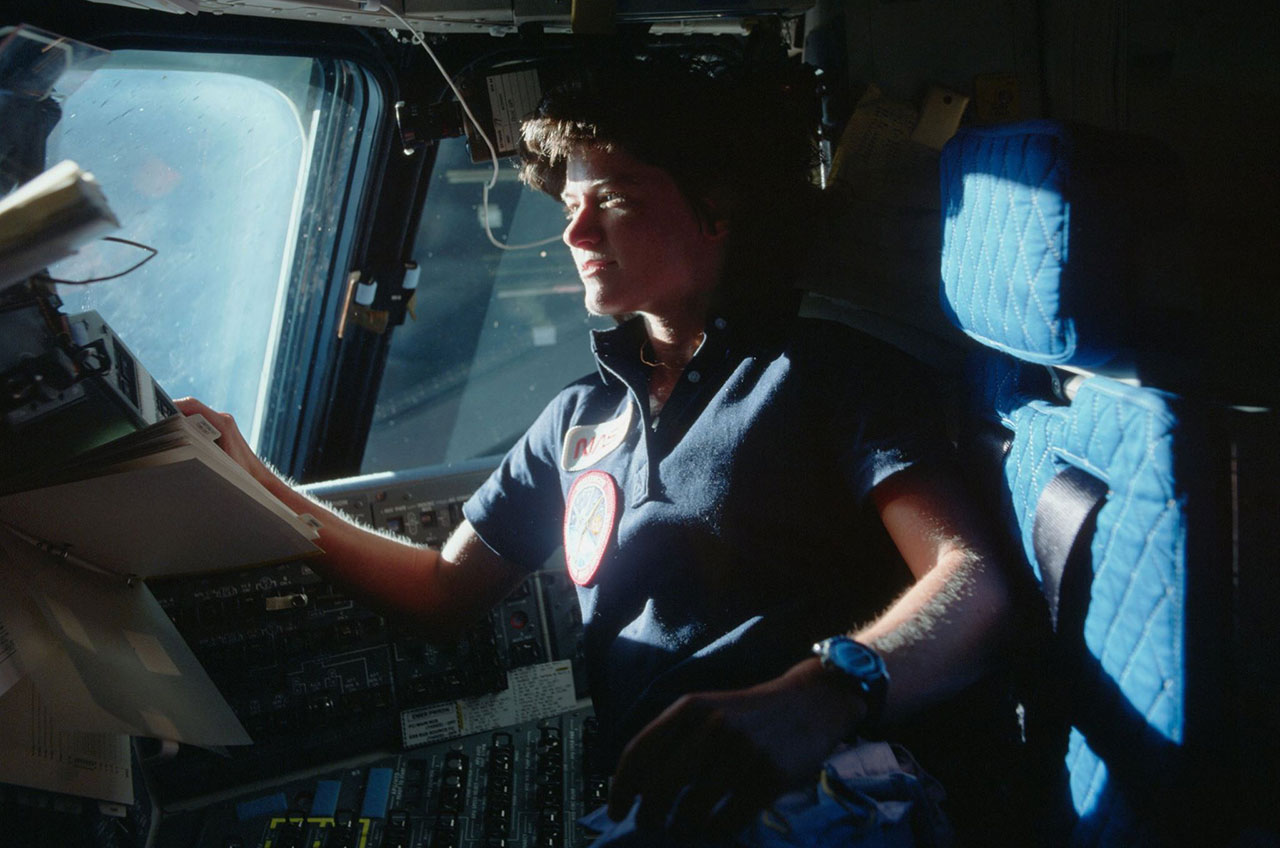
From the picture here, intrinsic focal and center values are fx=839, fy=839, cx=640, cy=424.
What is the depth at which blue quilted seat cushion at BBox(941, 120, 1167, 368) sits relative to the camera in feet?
3.25

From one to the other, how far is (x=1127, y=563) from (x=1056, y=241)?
15.2 inches

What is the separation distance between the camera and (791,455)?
137 centimetres

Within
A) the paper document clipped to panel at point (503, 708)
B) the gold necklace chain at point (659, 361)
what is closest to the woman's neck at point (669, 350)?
the gold necklace chain at point (659, 361)

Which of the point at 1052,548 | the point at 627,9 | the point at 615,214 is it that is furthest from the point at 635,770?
the point at 627,9

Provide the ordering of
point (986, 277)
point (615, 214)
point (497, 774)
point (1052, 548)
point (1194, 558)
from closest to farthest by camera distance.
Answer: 1. point (1194, 558)
2. point (1052, 548)
3. point (986, 277)
4. point (615, 214)
5. point (497, 774)

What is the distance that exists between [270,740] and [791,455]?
1.30 metres

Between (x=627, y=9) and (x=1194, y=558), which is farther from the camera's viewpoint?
(x=627, y=9)

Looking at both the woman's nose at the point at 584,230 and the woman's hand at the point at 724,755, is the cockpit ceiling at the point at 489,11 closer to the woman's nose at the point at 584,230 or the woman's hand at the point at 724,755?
the woman's nose at the point at 584,230

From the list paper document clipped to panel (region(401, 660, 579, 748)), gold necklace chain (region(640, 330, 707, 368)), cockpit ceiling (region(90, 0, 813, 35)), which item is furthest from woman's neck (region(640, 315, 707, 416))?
paper document clipped to panel (region(401, 660, 579, 748))

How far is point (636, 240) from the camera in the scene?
1.59 m

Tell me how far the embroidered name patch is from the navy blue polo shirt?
7 cm

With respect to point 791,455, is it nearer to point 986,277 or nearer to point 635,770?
point 986,277

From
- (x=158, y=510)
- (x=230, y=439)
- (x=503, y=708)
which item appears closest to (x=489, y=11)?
(x=230, y=439)

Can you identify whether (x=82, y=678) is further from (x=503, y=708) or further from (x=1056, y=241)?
(x=1056, y=241)
